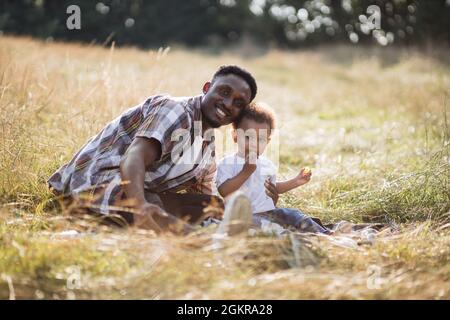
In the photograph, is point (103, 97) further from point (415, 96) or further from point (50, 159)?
point (415, 96)

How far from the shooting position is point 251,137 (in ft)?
9.27

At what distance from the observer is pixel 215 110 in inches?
102

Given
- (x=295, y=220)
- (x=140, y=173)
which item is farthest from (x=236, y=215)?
(x=295, y=220)

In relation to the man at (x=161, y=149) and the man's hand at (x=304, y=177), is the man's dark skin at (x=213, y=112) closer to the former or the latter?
the man at (x=161, y=149)

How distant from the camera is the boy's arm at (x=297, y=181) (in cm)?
289

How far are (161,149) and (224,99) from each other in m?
0.39

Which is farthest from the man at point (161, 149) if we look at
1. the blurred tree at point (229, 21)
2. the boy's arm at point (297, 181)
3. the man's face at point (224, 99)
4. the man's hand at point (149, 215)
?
the blurred tree at point (229, 21)

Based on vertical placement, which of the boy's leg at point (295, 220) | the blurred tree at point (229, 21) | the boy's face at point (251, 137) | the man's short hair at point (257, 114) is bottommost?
the boy's leg at point (295, 220)

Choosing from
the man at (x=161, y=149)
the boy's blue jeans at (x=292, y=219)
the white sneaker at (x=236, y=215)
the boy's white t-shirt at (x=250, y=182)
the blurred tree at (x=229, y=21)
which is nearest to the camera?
the white sneaker at (x=236, y=215)

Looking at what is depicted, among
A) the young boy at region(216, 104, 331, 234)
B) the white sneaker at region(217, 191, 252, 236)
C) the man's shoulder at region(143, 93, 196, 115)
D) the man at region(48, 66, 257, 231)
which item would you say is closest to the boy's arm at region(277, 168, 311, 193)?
the young boy at region(216, 104, 331, 234)

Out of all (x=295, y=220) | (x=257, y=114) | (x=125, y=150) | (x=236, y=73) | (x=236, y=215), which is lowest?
(x=295, y=220)

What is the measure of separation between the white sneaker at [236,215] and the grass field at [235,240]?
62 millimetres

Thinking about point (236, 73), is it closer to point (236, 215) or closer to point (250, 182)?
point (250, 182)

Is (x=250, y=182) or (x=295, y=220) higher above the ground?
(x=250, y=182)
